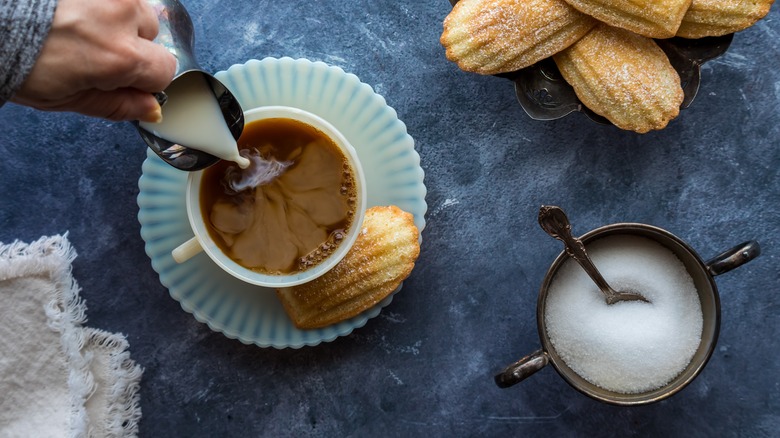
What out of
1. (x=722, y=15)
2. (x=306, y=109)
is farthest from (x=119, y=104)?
(x=722, y=15)

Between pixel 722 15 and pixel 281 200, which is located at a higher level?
pixel 722 15

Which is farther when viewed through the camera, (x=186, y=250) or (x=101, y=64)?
(x=186, y=250)

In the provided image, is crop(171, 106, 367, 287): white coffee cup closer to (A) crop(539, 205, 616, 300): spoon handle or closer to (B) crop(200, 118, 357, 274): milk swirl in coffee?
(B) crop(200, 118, 357, 274): milk swirl in coffee

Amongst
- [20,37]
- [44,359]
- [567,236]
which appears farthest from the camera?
[44,359]

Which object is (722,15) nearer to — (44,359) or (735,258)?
(735,258)

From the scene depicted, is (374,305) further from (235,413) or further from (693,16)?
(693,16)

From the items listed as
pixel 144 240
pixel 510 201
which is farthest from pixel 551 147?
pixel 144 240

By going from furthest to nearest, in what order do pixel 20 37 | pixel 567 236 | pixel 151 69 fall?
pixel 567 236 → pixel 151 69 → pixel 20 37
